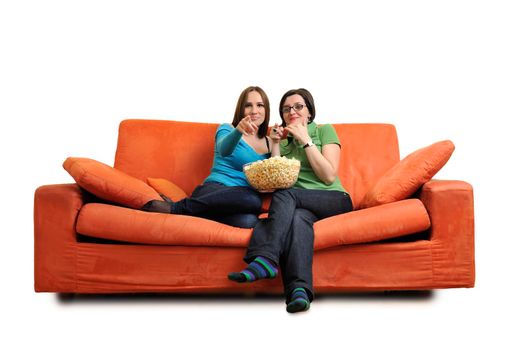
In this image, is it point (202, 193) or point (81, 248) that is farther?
point (202, 193)

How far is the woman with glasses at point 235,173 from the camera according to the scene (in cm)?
414

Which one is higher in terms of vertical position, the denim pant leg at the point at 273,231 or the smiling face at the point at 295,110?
the smiling face at the point at 295,110

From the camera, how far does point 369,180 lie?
15.7ft

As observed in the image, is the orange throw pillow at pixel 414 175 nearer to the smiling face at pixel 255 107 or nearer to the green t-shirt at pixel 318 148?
the green t-shirt at pixel 318 148

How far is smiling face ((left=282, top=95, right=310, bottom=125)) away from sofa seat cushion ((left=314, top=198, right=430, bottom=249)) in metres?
0.82

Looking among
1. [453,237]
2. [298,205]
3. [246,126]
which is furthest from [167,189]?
[453,237]

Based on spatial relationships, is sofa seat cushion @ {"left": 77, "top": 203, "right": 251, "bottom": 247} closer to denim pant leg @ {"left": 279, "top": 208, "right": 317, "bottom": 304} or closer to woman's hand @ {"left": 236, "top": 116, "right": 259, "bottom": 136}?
denim pant leg @ {"left": 279, "top": 208, "right": 317, "bottom": 304}

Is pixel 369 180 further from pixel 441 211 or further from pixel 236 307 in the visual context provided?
pixel 236 307

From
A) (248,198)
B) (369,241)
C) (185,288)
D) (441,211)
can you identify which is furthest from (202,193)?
(441,211)

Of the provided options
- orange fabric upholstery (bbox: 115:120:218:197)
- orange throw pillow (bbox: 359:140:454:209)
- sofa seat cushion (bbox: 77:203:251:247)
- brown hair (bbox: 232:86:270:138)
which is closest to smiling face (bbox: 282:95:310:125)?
brown hair (bbox: 232:86:270:138)

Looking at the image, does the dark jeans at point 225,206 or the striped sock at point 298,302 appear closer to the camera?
the striped sock at point 298,302

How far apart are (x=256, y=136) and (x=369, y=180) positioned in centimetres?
76

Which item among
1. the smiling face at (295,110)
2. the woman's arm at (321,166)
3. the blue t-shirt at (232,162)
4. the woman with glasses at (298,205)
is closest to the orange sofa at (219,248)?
the woman with glasses at (298,205)

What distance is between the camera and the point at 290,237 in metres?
3.85
